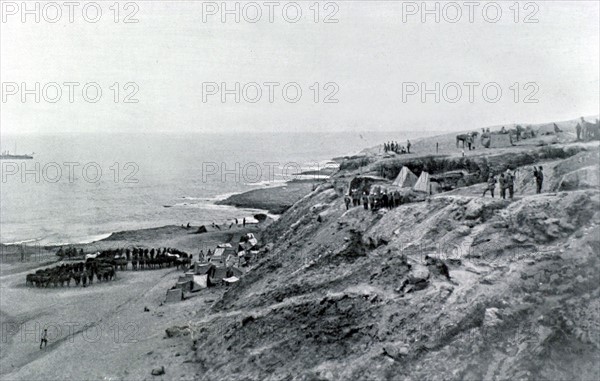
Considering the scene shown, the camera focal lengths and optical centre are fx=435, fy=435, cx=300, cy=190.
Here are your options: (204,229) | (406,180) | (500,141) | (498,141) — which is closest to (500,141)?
(500,141)

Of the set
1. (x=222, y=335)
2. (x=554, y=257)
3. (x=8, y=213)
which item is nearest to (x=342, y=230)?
(x=222, y=335)

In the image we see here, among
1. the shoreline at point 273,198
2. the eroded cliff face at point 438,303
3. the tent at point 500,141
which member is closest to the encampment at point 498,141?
the tent at point 500,141

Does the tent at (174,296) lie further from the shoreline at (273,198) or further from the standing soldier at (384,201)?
the shoreline at (273,198)

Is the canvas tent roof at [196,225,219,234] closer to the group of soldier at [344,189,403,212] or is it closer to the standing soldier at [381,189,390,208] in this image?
the group of soldier at [344,189,403,212]

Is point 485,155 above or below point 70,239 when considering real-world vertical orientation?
above

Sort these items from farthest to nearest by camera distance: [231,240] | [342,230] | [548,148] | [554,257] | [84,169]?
[84,169], [231,240], [548,148], [342,230], [554,257]

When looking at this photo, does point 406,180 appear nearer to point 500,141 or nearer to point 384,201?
point 384,201

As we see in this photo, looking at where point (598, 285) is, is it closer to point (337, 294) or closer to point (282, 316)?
point (337, 294)

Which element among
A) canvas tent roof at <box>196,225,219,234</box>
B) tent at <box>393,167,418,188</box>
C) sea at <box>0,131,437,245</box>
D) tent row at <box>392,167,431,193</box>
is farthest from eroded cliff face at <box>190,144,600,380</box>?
sea at <box>0,131,437,245</box>
